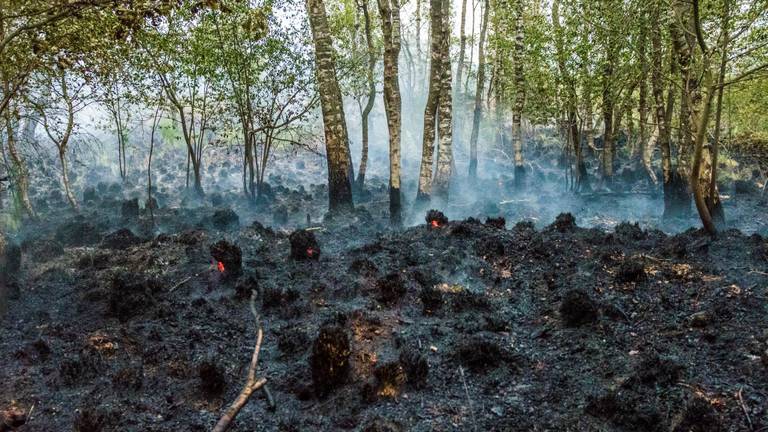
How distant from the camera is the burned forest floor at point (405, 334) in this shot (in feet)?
13.3

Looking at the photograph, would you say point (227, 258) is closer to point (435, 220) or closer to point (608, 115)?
point (435, 220)

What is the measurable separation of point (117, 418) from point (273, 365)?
1.58 meters

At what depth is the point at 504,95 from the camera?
1053 inches

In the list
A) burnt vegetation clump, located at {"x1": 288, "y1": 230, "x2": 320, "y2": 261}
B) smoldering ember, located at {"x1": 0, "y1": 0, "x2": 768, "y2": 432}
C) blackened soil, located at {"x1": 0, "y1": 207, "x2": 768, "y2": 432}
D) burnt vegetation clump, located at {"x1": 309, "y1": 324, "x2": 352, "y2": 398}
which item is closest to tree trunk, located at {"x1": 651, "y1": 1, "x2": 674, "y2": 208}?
smoldering ember, located at {"x1": 0, "y1": 0, "x2": 768, "y2": 432}

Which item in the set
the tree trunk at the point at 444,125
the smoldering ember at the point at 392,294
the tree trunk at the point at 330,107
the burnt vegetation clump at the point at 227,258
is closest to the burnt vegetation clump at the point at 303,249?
the smoldering ember at the point at 392,294

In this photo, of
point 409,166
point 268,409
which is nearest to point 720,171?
point 409,166

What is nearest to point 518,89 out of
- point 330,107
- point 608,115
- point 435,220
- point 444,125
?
point 608,115

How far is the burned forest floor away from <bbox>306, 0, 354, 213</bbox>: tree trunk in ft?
10.2

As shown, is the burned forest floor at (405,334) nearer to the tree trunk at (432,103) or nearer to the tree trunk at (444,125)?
the tree trunk at (432,103)

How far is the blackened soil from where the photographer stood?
4043 millimetres

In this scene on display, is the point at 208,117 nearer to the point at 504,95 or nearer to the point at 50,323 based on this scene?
the point at 50,323

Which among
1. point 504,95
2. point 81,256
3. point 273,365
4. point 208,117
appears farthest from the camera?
point 504,95

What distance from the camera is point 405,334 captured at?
5.56m

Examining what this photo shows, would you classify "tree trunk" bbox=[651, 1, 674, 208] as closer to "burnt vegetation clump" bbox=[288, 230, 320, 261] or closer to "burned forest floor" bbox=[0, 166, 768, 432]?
"burned forest floor" bbox=[0, 166, 768, 432]
